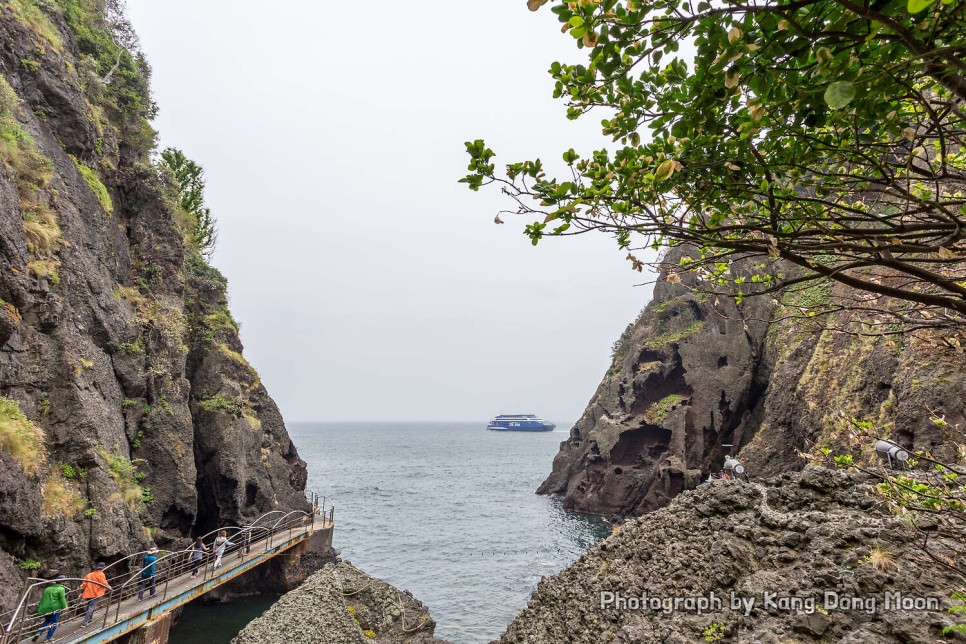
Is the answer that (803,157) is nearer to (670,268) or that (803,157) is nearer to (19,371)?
(670,268)

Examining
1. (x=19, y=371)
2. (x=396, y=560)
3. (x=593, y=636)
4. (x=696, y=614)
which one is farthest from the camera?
(x=396, y=560)

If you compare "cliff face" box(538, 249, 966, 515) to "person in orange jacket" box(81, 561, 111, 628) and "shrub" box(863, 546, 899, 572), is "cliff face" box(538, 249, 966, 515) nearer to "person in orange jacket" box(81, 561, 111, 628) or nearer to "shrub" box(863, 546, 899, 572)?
"shrub" box(863, 546, 899, 572)

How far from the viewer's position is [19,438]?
12.8 meters

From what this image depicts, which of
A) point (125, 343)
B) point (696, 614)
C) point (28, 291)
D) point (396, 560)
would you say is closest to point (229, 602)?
point (396, 560)

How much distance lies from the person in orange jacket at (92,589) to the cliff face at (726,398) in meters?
30.1

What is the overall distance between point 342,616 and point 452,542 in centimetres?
2537

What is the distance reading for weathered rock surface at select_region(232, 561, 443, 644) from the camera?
14.0 m

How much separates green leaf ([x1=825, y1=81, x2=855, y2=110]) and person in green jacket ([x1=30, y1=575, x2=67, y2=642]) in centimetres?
1765

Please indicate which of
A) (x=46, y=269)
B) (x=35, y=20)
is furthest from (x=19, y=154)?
(x=35, y=20)

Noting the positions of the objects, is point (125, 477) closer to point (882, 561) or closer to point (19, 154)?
point (19, 154)

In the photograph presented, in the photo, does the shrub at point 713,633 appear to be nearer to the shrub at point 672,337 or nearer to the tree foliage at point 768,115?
the tree foliage at point 768,115

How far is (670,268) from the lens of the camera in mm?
4750

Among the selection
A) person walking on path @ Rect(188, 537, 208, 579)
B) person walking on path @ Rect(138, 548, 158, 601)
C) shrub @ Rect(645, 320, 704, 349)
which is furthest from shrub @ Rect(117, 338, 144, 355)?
shrub @ Rect(645, 320, 704, 349)

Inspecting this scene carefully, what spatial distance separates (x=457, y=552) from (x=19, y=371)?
2963 centimetres
